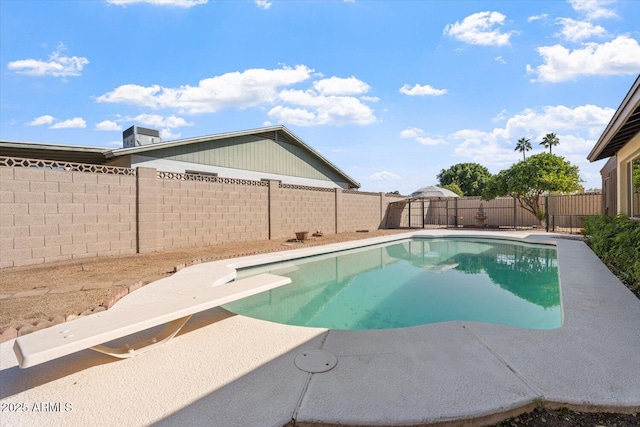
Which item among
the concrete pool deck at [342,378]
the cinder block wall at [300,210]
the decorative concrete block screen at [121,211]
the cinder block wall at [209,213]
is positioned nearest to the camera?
the concrete pool deck at [342,378]

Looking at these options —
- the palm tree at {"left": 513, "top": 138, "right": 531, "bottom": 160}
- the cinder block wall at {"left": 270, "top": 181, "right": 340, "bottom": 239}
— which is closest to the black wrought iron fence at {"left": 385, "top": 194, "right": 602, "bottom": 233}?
the cinder block wall at {"left": 270, "top": 181, "right": 340, "bottom": 239}

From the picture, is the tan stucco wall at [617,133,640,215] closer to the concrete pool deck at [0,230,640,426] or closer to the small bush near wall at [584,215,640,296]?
the small bush near wall at [584,215,640,296]

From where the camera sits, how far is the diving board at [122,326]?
225 cm

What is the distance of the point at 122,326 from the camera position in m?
2.64

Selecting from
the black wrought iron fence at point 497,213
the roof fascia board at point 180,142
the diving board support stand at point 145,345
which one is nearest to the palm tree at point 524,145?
the black wrought iron fence at point 497,213

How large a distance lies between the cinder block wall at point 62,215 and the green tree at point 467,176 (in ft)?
138

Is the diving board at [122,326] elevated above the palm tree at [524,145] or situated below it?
below

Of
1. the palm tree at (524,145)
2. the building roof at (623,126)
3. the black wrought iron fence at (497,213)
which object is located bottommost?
the black wrought iron fence at (497,213)

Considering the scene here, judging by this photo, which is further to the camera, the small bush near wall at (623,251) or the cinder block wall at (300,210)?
the cinder block wall at (300,210)

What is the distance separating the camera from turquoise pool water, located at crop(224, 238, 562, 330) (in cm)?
489

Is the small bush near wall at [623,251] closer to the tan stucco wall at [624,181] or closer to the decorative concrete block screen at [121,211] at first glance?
the tan stucco wall at [624,181]

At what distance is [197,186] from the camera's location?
10242 mm

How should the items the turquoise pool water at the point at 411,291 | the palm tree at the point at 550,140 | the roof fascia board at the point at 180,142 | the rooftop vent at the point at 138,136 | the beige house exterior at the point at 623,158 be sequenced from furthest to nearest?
the palm tree at the point at 550,140
the rooftop vent at the point at 138,136
the roof fascia board at the point at 180,142
the beige house exterior at the point at 623,158
the turquoise pool water at the point at 411,291

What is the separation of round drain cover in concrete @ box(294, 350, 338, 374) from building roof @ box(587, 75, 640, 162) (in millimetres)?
6305
